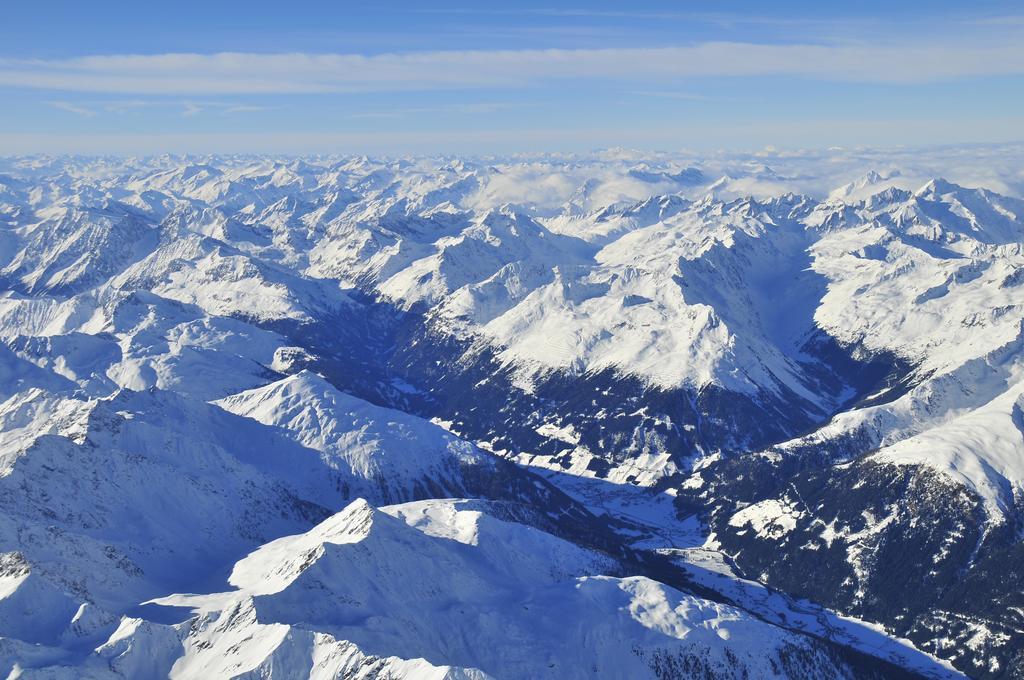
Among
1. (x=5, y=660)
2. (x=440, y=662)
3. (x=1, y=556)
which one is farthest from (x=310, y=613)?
(x=1, y=556)

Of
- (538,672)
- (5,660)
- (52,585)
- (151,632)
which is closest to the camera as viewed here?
(5,660)

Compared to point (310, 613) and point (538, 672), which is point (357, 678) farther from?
point (538, 672)

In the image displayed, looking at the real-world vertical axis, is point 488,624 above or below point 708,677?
above

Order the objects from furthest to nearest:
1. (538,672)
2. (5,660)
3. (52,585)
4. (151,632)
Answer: (538,672), (52,585), (151,632), (5,660)

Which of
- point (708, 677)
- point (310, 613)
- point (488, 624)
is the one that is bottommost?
point (708, 677)

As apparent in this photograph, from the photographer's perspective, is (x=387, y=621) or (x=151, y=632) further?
(x=387, y=621)

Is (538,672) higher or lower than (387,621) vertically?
lower

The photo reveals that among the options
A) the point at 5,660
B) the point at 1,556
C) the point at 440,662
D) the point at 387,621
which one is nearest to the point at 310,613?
the point at 387,621

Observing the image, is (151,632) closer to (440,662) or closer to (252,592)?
(252,592)

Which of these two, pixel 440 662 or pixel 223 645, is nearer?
pixel 223 645
